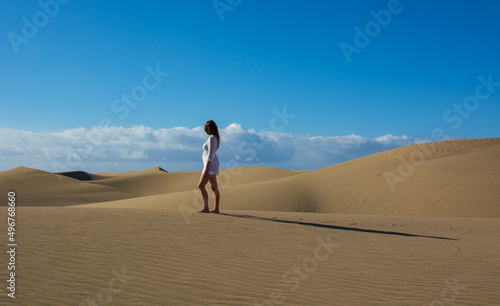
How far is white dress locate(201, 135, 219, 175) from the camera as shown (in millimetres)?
9484

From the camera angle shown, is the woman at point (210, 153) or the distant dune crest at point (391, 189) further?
the distant dune crest at point (391, 189)

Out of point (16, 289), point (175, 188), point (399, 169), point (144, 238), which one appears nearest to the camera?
point (16, 289)

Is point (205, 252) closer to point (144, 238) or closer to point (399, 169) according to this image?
point (144, 238)

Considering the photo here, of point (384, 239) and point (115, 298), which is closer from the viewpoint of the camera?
point (115, 298)

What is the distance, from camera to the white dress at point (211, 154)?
9484mm

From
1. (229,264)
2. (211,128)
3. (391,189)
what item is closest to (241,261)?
(229,264)

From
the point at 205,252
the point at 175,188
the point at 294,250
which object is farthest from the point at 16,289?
the point at 175,188

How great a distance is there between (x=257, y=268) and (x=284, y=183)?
21.7 m

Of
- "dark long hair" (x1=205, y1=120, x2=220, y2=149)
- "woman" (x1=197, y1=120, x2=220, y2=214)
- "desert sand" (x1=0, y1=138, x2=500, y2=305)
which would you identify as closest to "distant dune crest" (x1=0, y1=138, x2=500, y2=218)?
"desert sand" (x1=0, y1=138, x2=500, y2=305)

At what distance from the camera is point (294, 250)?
288 inches

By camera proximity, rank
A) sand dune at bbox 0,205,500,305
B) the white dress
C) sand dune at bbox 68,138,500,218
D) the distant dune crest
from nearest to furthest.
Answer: sand dune at bbox 0,205,500,305 < the white dress < sand dune at bbox 68,138,500,218 < the distant dune crest

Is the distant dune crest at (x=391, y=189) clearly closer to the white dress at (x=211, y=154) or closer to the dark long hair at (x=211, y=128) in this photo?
the white dress at (x=211, y=154)

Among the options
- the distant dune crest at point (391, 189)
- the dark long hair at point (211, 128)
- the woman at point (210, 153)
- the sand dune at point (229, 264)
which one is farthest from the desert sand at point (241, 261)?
the distant dune crest at point (391, 189)

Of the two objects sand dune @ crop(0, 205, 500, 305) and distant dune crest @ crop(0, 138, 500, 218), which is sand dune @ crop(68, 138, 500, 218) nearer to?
distant dune crest @ crop(0, 138, 500, 218)
